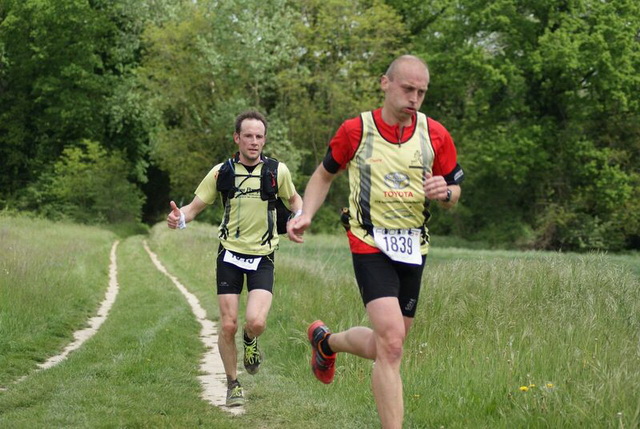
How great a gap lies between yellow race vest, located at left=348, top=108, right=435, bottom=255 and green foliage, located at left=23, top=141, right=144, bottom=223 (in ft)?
134

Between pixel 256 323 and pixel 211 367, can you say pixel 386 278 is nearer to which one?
pixel 256 323

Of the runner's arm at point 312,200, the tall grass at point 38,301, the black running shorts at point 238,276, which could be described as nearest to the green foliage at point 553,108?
the tall grass at point 38,301

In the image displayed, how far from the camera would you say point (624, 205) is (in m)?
39.3

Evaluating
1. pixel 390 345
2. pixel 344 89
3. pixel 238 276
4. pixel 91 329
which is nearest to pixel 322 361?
pixel 390 345

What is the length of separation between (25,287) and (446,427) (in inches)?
353

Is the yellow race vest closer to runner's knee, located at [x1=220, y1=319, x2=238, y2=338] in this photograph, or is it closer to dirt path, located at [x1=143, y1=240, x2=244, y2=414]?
runner's knee, located at [x1=220, y1=319, x2=238, y2=338]

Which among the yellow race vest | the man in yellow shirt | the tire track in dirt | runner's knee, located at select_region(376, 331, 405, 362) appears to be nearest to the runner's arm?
the yellow race vest

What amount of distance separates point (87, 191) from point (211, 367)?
125 ft

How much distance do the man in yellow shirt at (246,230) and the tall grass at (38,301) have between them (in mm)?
2637

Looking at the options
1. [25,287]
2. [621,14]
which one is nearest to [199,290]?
[25,287]

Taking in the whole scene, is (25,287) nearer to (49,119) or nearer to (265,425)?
(265,425)

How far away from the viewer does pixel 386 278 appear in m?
5.43

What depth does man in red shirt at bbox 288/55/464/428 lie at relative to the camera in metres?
5.31

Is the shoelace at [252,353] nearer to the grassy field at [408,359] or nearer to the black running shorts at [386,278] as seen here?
the grassy field at [408,359]
